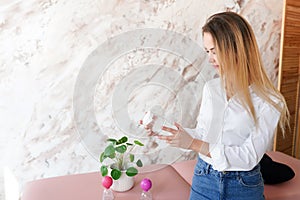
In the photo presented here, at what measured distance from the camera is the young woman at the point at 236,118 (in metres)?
1.16

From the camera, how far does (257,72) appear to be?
1.19 m

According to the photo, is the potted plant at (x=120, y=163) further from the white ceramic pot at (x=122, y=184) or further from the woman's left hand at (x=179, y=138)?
the woman's left hand at (x=179, y=138)

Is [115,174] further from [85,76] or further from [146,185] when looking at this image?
[85,76]

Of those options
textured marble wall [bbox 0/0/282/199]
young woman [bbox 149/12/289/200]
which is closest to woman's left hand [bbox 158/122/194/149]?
young woman [bbox 149/12/289/200]

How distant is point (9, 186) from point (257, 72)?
130 centimetres

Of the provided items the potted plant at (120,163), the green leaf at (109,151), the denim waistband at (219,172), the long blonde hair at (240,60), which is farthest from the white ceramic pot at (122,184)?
the long blonde hair at (240,60)

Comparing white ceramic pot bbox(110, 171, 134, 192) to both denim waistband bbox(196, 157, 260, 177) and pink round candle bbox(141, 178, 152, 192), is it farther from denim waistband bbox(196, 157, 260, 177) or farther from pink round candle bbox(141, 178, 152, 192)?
denim waistband bbox(196, 157, 260, 177)

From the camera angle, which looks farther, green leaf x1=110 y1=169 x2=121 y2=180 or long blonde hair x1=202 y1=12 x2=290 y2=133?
green leaf x1=110 y1=169 x2=121 y2=180

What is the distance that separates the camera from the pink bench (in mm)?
1527

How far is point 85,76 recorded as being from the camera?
1.58m

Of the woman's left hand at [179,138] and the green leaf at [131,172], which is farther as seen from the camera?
the green leaf at [131,172]

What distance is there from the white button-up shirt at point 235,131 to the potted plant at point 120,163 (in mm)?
416

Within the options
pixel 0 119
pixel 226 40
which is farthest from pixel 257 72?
pixel 0 119

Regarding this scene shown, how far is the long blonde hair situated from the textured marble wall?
416mm
